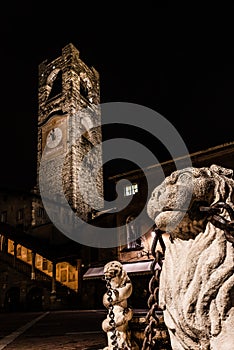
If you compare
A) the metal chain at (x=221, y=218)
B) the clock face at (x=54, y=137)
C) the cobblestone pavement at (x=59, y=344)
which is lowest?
the cobblestone pavement at (x=59, y=344)

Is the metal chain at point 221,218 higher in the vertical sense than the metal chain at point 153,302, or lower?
higher

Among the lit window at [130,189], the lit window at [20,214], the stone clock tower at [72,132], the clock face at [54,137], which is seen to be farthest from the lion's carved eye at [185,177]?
the clock face at [54,137]

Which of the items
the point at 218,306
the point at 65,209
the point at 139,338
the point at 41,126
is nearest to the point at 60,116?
the point at 41,126

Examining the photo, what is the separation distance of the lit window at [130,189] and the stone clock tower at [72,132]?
11.7 metres

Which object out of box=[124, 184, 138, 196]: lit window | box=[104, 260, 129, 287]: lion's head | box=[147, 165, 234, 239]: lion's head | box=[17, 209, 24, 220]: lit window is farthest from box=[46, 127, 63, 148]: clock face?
box=[147, 165, 234, 239]: lion's head

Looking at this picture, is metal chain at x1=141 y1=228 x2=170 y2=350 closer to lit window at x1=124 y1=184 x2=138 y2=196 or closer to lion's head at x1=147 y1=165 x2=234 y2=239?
lion's head at x1=147 y1=165 x2=234 y2=239

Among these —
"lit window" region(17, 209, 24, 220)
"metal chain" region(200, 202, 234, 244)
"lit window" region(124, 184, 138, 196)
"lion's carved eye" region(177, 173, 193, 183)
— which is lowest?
"metal chain" region(200, 202, 234, 244)

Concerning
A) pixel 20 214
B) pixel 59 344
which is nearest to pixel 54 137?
pixel 20 214

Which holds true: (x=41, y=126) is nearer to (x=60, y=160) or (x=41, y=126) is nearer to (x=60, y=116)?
(x=60, y=116)

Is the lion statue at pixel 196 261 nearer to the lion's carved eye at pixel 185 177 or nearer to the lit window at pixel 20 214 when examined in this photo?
the lion's carved eye at pixel 185 177

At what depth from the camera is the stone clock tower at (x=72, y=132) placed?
3784 centimetres

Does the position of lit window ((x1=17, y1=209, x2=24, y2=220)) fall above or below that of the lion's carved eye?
above

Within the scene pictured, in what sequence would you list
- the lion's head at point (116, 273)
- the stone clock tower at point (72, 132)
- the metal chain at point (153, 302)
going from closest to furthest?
1. the metal chain at point (153, 302)
2. the lion's head at point (116, 273)
3. the stone clock tower at point (72, 132)

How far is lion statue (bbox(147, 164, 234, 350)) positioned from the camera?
5.67 feet
